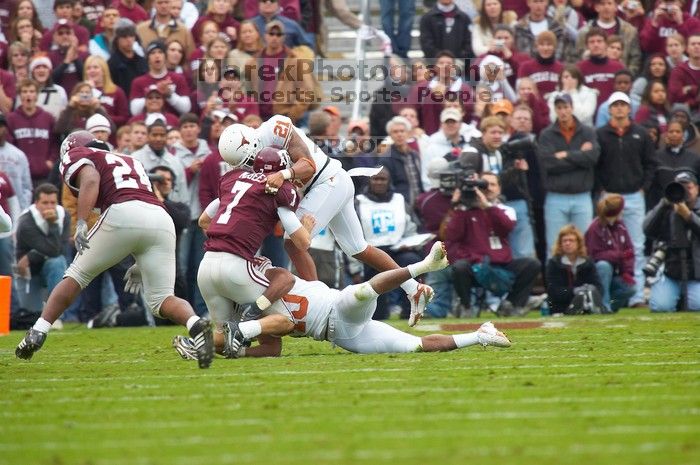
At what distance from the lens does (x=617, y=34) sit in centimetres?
1750

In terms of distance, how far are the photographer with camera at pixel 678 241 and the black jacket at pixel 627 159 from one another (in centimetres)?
105

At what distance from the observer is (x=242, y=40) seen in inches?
661

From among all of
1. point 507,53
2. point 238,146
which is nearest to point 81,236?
point 238,146

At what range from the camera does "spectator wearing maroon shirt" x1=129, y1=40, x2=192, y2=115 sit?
53.6 feet

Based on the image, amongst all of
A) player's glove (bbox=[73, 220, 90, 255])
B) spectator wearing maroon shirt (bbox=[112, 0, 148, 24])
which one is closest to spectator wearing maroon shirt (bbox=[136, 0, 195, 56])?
spectator wearing maroon shirt (bbox=[112, 0, 148, 24])

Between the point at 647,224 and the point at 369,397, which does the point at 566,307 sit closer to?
the point at 647,224

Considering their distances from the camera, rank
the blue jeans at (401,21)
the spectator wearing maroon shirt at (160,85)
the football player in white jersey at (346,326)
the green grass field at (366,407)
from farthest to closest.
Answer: the blue jeans at (401,21) < the spectator wearing maroon shirt at (160,85) < the football player in white jersey at (346,326) < the green grass field at (366,407)

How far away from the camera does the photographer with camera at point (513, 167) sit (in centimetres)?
1488

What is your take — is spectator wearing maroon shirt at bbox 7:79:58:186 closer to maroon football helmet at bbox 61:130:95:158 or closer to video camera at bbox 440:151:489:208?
video camera at bbox 440:151:489:208

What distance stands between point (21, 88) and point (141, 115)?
1.37m

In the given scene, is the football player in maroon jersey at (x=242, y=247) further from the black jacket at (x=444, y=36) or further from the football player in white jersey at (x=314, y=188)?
the black jacket at (x=444, y=36)

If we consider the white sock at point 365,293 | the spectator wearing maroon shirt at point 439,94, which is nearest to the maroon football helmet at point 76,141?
the white sock at point 365,293

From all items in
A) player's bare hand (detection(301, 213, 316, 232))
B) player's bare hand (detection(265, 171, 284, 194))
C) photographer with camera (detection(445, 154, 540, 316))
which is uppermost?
player's bare hand (detection(265, 171, 284, 194))

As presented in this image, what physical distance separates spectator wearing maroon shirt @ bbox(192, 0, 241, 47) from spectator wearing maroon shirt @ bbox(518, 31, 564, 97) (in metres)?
3.77
